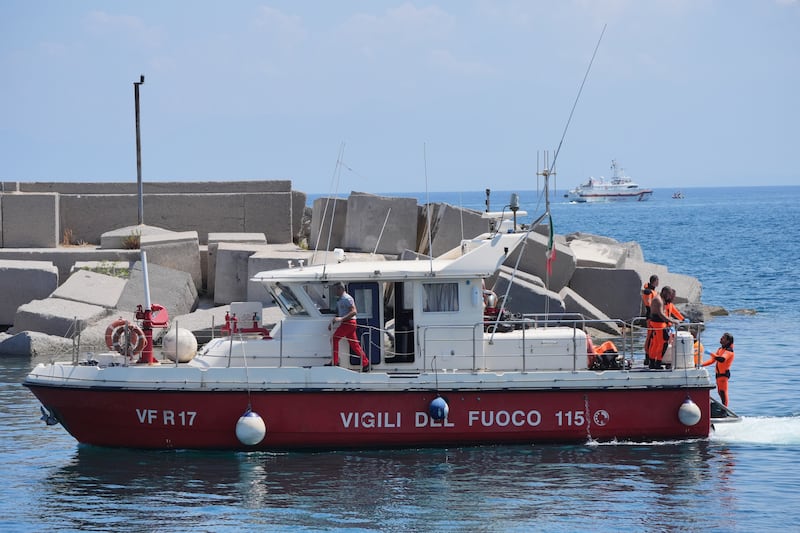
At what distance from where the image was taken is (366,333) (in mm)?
12758

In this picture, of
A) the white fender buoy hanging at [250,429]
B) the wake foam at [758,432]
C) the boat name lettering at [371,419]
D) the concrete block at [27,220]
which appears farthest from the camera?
the concrete block at [27,220]

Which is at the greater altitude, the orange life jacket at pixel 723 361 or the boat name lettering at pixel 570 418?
the orange life jacket at pixel 723 361

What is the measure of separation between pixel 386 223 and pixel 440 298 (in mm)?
10252

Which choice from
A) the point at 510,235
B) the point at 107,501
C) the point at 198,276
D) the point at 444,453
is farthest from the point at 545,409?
the point at 198,276

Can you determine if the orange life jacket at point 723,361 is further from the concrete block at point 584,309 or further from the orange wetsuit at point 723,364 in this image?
the concrete block at point 584,309

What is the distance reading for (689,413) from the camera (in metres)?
12.7

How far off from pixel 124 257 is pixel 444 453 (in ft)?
36.5

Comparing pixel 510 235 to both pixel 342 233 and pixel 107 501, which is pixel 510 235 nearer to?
pixel 107 501

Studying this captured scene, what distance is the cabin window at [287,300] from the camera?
1291 centimetres

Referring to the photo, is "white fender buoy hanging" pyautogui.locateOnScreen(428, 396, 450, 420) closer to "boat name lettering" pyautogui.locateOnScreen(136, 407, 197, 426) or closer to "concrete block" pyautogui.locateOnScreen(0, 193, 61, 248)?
"boat name lettering" pyautogui.locateOnScreen(136, 407, 197, 426)

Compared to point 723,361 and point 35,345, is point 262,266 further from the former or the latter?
point 723,361

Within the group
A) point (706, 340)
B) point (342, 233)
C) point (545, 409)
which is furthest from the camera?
point (342, 233)

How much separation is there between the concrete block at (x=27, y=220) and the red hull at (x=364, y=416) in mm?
11458

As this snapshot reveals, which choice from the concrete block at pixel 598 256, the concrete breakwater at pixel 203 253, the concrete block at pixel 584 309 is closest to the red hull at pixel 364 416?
the concrete breakwater at pixel 203 253
